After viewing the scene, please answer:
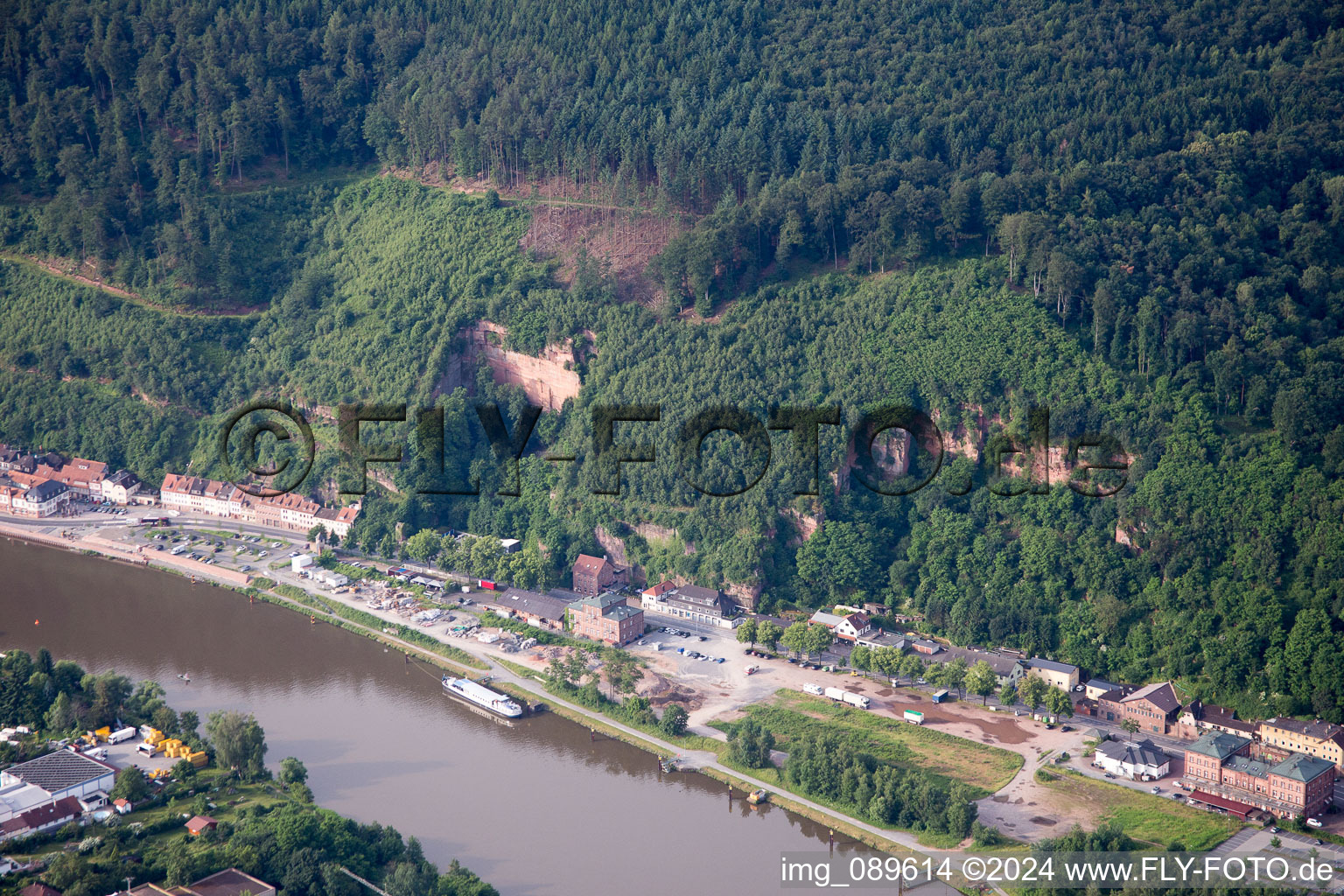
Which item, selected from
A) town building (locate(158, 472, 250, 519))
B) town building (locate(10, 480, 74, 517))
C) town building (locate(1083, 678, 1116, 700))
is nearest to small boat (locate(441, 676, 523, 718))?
town building (locate(1083, 678, 1116, 700))

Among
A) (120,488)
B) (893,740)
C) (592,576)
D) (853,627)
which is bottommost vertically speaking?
(893,740)

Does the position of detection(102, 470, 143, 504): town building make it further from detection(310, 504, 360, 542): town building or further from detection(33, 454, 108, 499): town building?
detection(310, 504, 360, 542): town building

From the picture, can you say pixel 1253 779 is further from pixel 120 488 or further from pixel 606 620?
pixel 120 488

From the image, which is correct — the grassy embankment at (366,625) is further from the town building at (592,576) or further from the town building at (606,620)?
the town building at (592,576)

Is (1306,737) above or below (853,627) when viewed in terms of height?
below

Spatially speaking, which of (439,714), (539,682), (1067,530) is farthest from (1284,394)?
(439,714)

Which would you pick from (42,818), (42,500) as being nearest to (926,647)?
(42,818)
